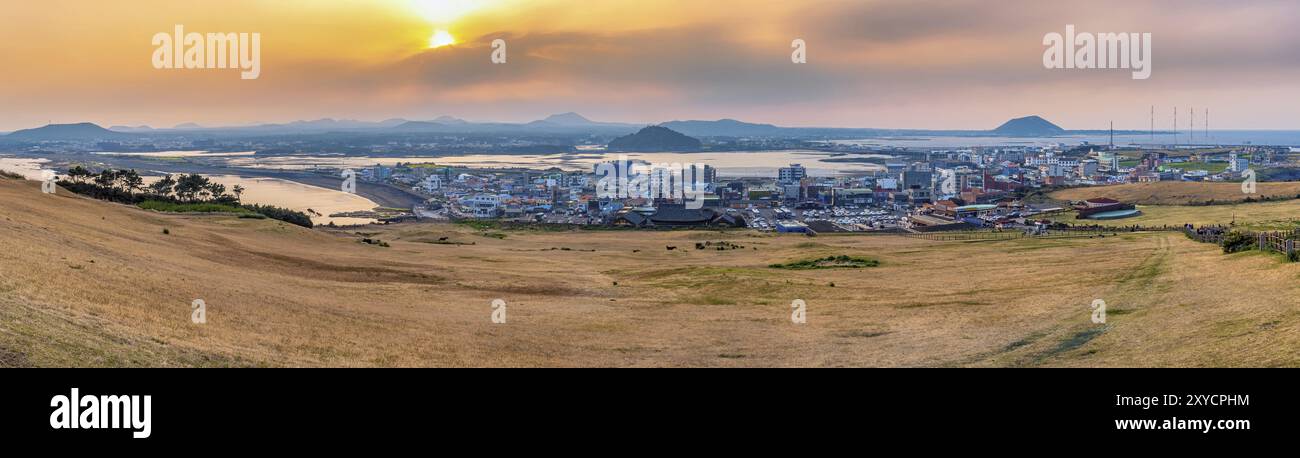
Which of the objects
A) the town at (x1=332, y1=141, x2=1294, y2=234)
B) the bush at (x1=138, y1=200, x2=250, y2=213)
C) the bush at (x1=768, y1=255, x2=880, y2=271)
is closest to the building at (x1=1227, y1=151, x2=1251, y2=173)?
the town at (x1=332, y1=141, x2=1294, y2=234)

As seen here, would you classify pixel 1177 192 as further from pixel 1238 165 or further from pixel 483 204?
pixel 483 204

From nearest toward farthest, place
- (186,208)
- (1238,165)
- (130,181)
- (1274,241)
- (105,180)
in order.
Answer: (1274,241)
(186,208)
(105,180)
(130,181)
(1238,165)

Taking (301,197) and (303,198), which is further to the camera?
(301,197)

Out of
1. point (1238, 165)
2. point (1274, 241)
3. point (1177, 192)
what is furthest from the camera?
point (1238, 165)

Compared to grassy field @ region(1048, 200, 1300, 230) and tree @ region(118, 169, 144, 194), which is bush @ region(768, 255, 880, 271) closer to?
grassy field @ region(1048, 200, 1300, 230)

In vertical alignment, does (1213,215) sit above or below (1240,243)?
above

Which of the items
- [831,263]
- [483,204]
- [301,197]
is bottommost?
[831,263]

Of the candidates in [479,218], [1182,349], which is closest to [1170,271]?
[1182,349]

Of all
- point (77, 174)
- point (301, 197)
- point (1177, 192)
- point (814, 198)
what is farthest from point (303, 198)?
point (1177, 192)
